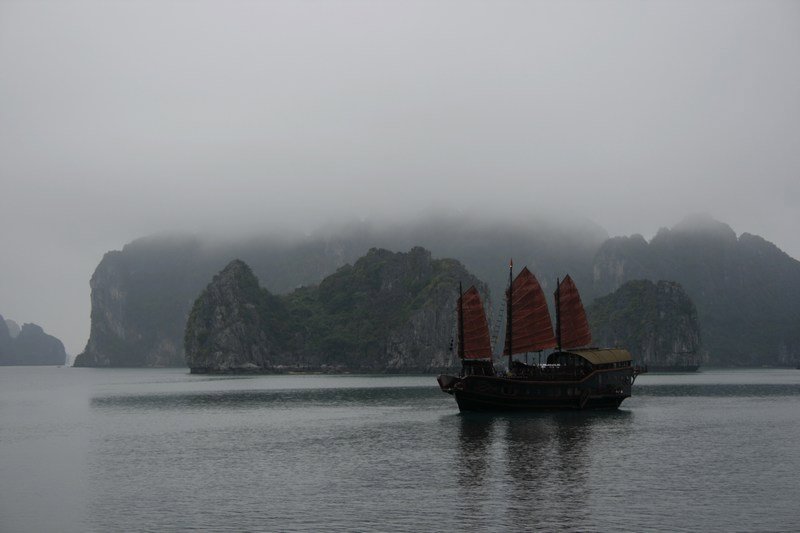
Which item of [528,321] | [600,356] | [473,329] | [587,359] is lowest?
[587,359]

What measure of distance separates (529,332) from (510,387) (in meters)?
9.27

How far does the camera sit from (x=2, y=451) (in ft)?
197

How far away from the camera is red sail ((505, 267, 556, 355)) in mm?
89500

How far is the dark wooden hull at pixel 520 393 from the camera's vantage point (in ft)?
276

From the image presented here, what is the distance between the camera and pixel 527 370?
88.3 metres

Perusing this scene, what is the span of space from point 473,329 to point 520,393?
9656 millimetres

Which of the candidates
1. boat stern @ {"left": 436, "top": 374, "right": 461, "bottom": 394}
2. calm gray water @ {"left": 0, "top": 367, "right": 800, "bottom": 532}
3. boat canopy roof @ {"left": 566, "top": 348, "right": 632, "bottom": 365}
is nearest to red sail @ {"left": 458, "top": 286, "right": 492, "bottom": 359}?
boat stern @ {"left": 436, "top": 374, "right": 461, "bottom": 394}

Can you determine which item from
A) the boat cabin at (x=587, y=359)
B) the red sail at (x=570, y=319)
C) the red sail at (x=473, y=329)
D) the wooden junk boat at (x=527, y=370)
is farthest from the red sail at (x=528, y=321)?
the red sail at (x=570, y=319)

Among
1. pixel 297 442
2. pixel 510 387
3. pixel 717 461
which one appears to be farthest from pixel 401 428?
pixel 717 461

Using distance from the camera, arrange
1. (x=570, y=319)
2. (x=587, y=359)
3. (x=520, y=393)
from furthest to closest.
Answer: (x=570, y=319) → (x=587, y=359) → (x=520, y=393)

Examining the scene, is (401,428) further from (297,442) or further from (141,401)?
(141,401)

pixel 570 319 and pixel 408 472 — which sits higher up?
pixel 570 319

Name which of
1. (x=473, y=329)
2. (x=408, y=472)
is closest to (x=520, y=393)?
(x=473, y=329)

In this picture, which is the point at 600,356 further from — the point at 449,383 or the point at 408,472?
the point at 408,472
